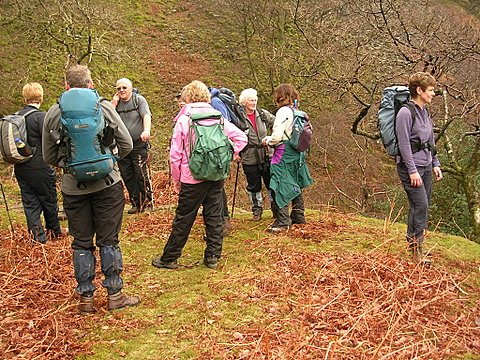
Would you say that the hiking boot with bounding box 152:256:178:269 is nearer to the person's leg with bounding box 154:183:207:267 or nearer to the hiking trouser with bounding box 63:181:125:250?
the person's leg with bounding box 154:183:207:267

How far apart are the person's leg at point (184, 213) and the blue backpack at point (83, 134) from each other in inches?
45.0

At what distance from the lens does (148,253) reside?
18.9 ft

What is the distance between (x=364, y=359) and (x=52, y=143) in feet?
9.38

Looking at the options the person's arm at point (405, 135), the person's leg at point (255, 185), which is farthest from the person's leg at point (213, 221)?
the person's arm at point (405, 135)

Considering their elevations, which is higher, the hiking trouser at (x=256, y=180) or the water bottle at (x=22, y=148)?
the water bottle at (x=22, y=148)

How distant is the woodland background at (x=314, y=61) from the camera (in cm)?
1205

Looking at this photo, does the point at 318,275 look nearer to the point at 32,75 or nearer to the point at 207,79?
the point at 32,75

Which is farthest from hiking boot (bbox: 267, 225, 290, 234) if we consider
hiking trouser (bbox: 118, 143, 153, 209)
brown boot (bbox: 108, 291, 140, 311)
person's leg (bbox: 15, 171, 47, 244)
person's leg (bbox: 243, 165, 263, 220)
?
person's leg (bbox: 15, 171, 47, 244)

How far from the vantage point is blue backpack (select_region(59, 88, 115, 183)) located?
3.69 meters

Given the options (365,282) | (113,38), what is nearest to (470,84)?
(365,282)

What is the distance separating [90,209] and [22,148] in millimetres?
1712

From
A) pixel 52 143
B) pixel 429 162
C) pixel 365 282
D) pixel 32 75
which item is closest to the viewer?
pixel 52 143

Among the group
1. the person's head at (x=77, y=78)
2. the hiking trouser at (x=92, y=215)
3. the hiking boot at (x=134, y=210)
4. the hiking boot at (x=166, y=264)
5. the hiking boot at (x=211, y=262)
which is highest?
the person's head at (x=77, y=78)

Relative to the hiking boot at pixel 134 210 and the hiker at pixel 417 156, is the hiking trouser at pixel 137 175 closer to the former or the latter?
the hiking boot at pixel 134 210
